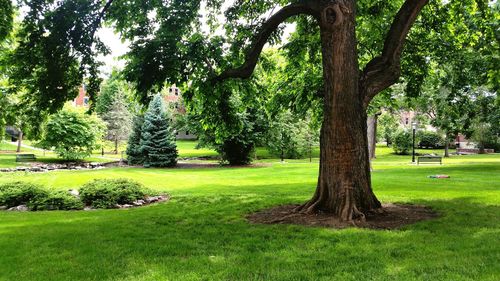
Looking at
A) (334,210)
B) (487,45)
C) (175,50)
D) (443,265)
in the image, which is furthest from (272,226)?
(487,45)

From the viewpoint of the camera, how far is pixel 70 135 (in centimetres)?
3738

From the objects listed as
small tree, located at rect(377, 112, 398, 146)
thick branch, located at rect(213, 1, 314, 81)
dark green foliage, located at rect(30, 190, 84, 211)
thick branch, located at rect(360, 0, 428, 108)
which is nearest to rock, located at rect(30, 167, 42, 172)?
dark green foliage, located at rect(30, 190, 84, 211)

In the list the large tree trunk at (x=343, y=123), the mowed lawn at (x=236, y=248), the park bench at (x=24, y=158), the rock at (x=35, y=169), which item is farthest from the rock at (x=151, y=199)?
the park bench at (x=24, y=158)

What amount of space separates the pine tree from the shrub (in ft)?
101

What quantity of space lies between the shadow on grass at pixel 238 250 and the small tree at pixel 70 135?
2919 cm

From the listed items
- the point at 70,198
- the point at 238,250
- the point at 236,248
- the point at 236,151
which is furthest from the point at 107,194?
the point at 236,151

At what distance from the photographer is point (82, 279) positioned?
5273 mm

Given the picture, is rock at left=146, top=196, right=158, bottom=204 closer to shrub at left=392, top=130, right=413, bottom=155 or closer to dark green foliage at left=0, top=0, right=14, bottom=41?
dark green foliage at left=0, top=0, right=14, bottom=41

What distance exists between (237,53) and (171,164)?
2416cm

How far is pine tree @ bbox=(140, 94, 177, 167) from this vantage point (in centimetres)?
3388

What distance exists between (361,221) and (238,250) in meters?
3.05

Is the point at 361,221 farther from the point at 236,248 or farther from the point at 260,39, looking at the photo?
the point at 260,39

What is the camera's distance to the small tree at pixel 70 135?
120 ft

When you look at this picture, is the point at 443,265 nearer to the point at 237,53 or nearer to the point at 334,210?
the point at 334,210
